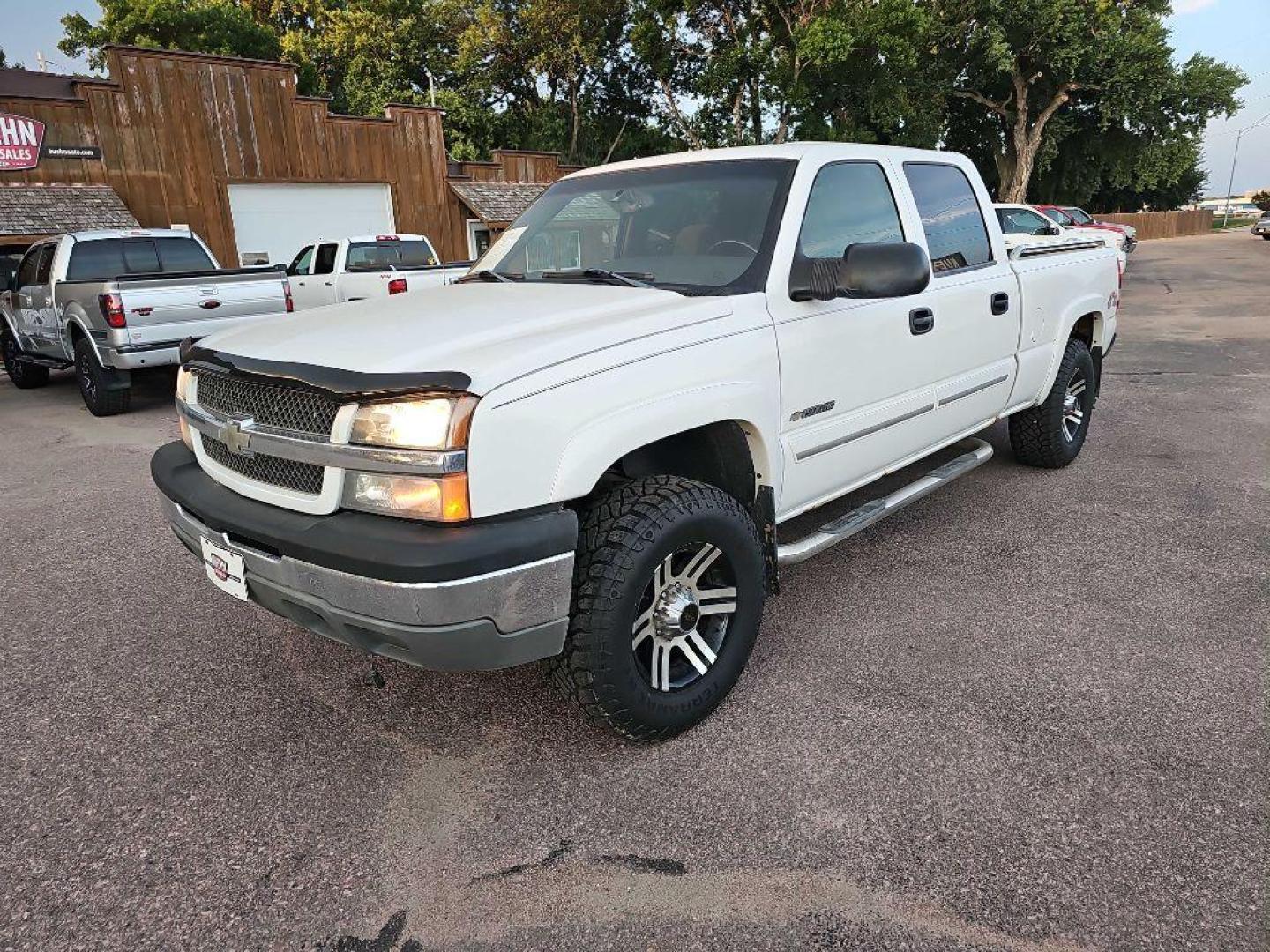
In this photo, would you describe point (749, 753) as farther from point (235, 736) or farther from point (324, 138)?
point (324, 138)

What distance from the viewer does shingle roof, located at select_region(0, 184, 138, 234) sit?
14.3 m

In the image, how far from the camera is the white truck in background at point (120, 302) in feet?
26.1

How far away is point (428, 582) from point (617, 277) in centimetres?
154

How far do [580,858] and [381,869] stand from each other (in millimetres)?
525

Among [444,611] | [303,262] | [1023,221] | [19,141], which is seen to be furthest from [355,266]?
[444,611]

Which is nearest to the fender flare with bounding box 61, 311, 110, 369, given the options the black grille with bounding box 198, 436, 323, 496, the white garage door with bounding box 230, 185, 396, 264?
the black grille with bounding box 198, 436, 323, 496

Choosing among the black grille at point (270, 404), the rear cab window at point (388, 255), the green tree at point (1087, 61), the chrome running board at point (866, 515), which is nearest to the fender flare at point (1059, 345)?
the chrome running board at point (866, 515)

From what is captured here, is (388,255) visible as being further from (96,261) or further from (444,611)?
(444,611)

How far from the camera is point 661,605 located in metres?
2.66

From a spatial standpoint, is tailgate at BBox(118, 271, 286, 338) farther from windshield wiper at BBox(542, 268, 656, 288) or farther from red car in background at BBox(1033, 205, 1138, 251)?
red car in background at BBox(1033, 205, 1138, 251)

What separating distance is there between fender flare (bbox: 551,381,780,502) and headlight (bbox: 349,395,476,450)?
0.95 ft

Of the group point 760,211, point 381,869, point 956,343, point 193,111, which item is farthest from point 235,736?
point 193,111

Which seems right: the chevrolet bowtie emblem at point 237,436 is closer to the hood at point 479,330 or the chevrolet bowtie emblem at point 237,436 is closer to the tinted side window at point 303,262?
the hood at point 479,330

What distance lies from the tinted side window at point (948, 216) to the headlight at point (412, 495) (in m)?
2.62
